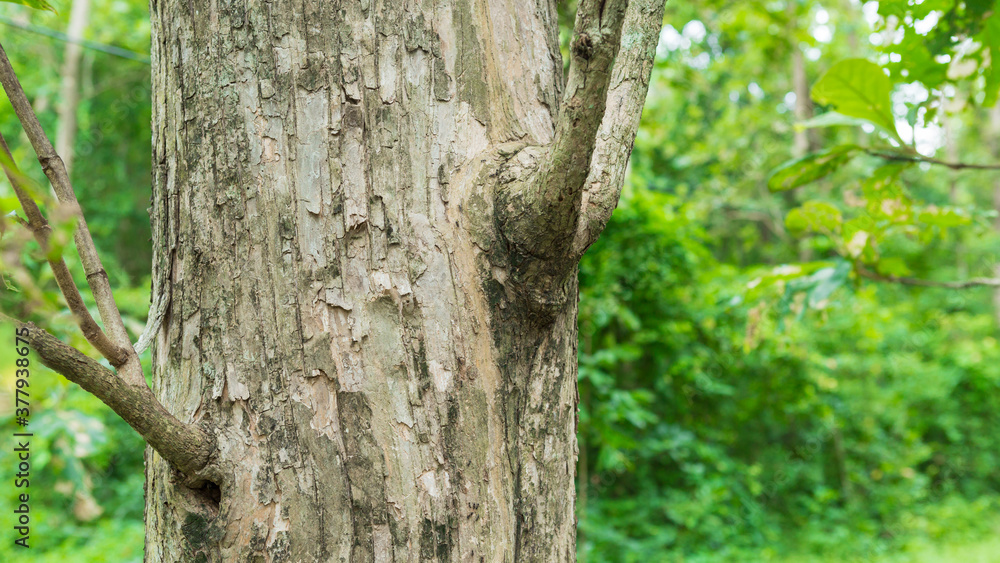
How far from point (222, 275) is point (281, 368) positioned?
0.13 m

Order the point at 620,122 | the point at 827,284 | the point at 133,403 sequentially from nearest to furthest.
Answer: the point at 133,403 < the point at 620,122 < the point at 827,284

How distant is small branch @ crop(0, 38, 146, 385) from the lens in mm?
674

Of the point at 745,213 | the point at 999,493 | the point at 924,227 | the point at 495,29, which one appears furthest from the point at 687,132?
the point at 495,29

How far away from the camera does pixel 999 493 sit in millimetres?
7469

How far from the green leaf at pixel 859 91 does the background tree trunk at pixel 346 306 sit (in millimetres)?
1007

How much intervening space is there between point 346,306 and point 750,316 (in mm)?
1772

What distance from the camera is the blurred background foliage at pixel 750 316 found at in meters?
1.90

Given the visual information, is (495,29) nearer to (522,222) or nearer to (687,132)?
(522,222)

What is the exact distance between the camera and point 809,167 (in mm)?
1664

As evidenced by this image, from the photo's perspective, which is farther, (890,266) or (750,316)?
(750,316)

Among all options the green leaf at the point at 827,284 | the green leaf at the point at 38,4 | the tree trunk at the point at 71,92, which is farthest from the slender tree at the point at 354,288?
the tree trunk at the point at 71,92

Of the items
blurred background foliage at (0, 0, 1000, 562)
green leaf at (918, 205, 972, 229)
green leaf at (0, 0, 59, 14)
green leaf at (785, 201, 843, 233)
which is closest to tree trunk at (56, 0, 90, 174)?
blurred background foliage at (0, 0, 1000, 562)

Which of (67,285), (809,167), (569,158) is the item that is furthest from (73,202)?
(809,167)

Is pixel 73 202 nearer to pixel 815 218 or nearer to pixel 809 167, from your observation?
pixel 809 167
